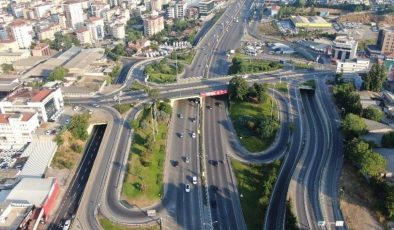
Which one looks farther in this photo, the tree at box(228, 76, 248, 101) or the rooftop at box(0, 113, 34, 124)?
the tree at box(228, 76, 248, 101)

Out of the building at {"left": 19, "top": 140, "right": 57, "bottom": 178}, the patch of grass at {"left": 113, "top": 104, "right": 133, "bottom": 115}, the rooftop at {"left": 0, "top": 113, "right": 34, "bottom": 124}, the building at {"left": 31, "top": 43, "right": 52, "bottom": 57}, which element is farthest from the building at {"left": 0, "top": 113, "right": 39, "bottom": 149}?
the building at {"left": 31, "top": 43, "right": 52, "bottom": 57}

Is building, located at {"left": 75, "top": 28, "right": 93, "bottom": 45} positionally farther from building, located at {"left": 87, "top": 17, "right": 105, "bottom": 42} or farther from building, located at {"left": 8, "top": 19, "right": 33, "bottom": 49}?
building, located at {"left": 8, "top": 19, "right": 33, "bottom": 49}

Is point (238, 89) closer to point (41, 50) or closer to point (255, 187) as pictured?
point (255, 187)

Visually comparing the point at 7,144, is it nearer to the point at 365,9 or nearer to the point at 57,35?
the point at 57,35

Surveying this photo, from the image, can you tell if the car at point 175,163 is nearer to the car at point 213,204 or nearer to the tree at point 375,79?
the car at point 213,204

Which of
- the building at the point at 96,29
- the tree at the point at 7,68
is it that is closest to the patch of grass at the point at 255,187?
the tree at the point at 7,68

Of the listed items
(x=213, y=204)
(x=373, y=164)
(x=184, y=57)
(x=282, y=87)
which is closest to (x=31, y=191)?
(x=213, y=204)

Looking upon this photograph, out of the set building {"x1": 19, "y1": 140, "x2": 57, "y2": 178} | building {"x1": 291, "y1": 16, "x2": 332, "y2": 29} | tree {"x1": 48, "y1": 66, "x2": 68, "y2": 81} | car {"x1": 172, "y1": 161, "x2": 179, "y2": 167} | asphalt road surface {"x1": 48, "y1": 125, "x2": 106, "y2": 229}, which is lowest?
asphalt road surface {"x1": 48, "y1": 125, "x2": 106, "y2": 229}
